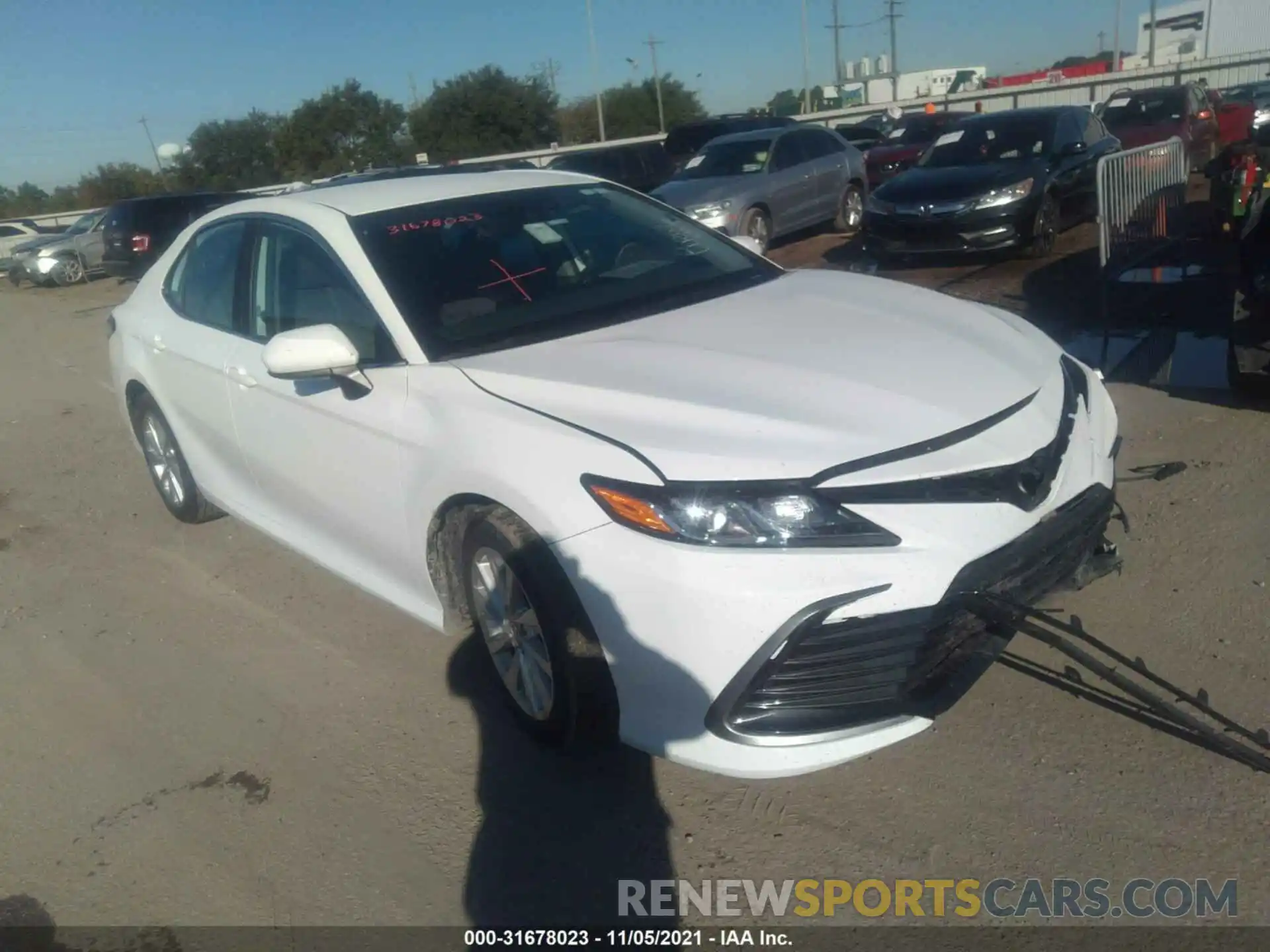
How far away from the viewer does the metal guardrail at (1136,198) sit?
810 centimetres

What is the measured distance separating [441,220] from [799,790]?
2379mm

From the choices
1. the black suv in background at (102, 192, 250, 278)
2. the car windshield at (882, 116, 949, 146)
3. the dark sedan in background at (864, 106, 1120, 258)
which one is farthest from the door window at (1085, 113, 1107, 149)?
the black suv in background at (102, 192, 250, 278)

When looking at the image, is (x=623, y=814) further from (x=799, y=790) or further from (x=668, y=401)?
(x=668, y=401)

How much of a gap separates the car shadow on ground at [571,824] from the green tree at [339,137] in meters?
52.4

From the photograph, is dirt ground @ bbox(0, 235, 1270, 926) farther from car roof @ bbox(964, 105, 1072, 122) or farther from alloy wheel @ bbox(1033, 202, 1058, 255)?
car roof @ bbox(964, 105, 1072, 122)

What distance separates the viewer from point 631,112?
62.2 metres

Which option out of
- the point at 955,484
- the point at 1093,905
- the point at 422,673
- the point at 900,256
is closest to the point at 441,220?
the point at 422,673

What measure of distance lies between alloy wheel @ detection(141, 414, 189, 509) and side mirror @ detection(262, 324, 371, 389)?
2.24m

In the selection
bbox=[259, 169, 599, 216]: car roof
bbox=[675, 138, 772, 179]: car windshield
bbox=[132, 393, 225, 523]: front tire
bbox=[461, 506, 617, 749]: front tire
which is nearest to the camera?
bbox=[461, 506, 617, 749]: front tire

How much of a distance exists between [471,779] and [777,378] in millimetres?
1554

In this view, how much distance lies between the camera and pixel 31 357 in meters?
13.2

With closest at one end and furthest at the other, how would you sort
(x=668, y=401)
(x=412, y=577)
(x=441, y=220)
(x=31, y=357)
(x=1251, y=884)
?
(x=1251, y=884) < (x=668, y=401) < (x=412, y=577) < (x=441, y=220) < (x=31, y=357)

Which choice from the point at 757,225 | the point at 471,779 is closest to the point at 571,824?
the point at 471,779

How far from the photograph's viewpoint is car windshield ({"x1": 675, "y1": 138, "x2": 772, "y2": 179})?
1355cm
